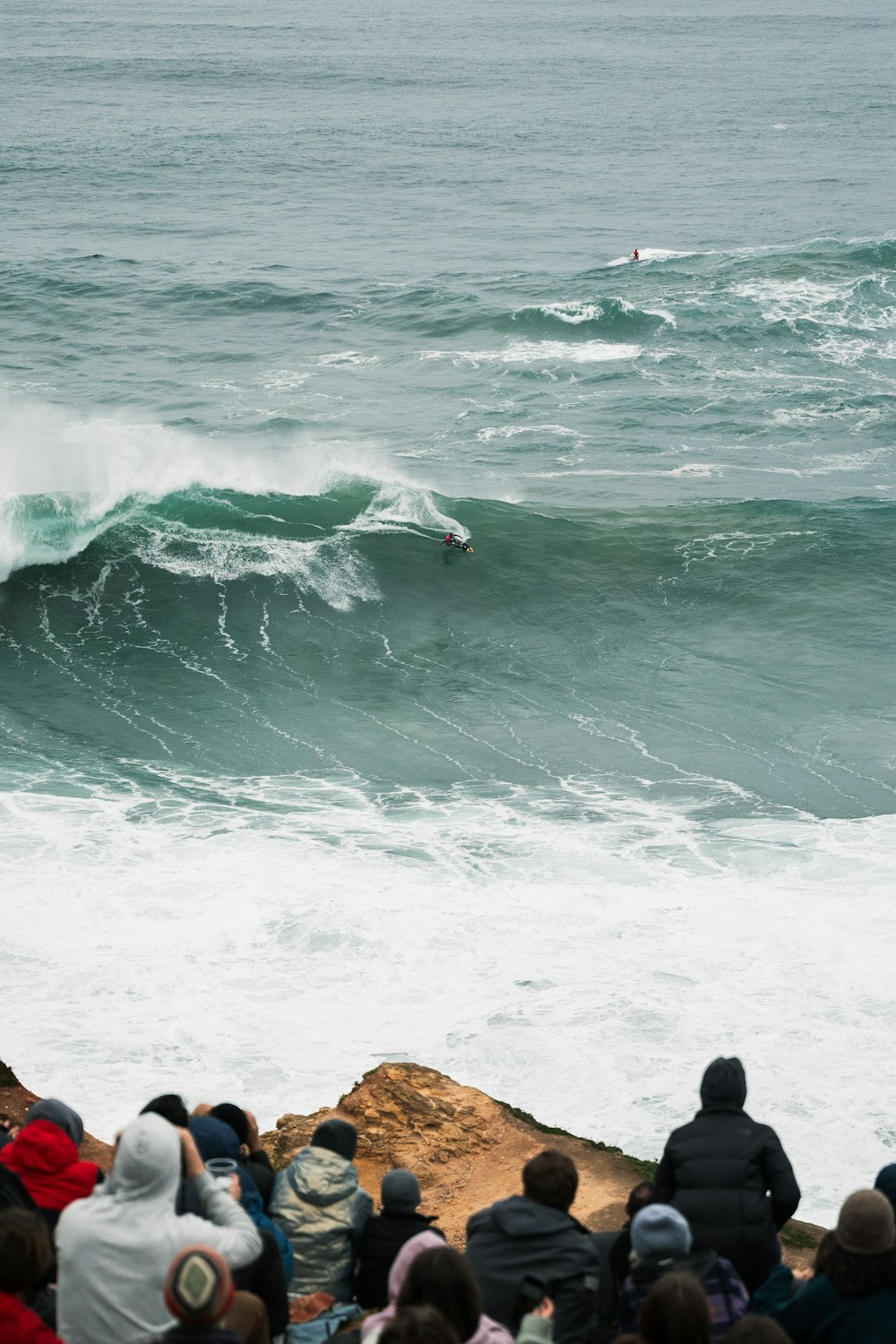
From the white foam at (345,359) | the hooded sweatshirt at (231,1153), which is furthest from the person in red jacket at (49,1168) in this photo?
the white foam at (345,359)

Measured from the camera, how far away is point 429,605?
23.6 metres

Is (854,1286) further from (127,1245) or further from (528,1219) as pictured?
(127,1245)

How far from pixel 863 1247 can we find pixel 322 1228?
229 centimetres

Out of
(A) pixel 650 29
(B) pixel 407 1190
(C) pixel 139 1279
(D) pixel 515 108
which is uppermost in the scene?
(A) pixel 650 29

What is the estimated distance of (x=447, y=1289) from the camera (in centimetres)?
421

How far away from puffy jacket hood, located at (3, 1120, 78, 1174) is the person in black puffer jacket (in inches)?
88.5

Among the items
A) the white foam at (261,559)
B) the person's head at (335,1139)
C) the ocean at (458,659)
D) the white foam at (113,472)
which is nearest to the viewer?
the person's head at (335,1139)


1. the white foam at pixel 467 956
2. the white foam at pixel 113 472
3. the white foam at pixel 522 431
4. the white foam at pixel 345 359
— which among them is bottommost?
the white foam at pixel 467 956

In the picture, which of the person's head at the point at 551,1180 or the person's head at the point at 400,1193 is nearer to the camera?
the person's head at the point at 551,1180

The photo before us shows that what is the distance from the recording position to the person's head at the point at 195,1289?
13.2 feet

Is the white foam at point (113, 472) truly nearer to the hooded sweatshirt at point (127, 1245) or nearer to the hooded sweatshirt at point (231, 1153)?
the hooded sweatshirt at point (231, 1153)

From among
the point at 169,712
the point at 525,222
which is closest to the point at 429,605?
the point at 169,712

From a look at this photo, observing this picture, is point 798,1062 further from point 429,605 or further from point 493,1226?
point 429,605

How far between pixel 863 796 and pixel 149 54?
4232 inches
